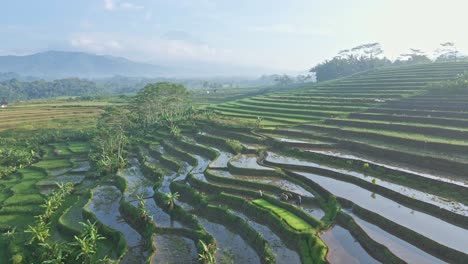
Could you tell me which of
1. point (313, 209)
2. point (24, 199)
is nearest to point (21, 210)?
point (24, 199)

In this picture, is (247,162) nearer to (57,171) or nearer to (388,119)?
(388,119)

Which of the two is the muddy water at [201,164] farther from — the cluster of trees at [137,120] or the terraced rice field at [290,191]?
the cluster of trees at [137,120]

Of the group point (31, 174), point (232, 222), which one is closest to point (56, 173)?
point (31, 174)

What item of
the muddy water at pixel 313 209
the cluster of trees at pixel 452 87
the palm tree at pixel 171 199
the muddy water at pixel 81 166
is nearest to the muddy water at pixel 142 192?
the palm tree at pixel 171 199

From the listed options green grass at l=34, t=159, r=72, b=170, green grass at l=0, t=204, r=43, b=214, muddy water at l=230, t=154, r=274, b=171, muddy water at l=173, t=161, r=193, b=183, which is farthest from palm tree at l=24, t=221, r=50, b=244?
green grass at l=34, t=159, r=72, b=170

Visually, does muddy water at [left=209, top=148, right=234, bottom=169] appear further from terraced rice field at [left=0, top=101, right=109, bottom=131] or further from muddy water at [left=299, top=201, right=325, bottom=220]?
terraced rice field at [left=0, top=101, right=109, bottom=131]

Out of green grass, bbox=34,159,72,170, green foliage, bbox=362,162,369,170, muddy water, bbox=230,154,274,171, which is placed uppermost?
green foliage, bbox=362,162,369,170

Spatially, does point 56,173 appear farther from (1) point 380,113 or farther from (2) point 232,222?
(1) point 380,113
